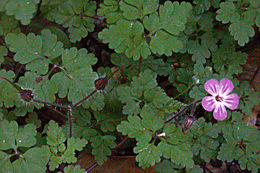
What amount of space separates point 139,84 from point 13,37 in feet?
3.17

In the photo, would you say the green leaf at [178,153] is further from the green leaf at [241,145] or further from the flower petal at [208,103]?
the green leaf at [241,145]

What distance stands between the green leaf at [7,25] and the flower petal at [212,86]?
5.01 feet

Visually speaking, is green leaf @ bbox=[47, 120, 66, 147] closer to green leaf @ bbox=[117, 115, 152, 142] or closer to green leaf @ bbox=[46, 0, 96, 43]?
green leaf @ bbox=[117, 115, 152, 142]

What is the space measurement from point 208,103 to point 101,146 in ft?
2.68

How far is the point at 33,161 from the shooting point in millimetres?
1818

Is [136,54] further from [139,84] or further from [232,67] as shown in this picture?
[232,67]

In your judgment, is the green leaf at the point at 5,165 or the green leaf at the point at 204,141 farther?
the green leaf at the point at 204,141

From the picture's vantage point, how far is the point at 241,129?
221 centimetres

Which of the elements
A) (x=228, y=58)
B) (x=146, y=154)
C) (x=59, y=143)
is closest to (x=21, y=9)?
(x=59, y=143)

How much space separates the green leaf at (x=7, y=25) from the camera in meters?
2.26

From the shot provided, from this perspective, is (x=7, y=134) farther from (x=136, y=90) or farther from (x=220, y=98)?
(x=220, y=98)

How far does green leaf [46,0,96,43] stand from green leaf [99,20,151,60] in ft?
1.18

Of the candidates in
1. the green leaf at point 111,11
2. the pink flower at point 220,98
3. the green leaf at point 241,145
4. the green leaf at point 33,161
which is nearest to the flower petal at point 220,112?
the pink flower at point 220,98

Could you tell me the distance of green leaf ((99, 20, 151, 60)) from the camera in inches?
77.8
